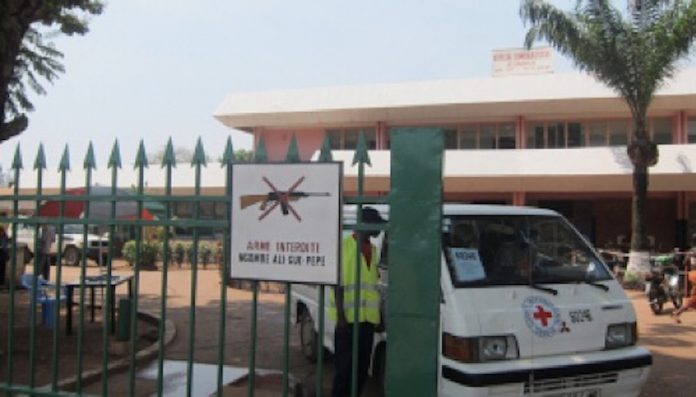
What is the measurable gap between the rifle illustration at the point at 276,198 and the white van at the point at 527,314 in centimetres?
166

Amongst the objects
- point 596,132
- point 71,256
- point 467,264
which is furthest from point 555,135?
point 467,264

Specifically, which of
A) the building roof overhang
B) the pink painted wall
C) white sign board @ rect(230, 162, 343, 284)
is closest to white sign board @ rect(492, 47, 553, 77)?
the building roof overhang

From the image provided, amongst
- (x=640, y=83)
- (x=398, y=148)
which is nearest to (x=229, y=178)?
(x=398, y=148)

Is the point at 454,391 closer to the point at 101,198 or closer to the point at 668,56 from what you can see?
the point at 101,198

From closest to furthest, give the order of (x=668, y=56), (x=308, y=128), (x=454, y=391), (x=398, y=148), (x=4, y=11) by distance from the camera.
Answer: (x=398, y=148), (x=454, y=391), (x=4, y=11), (x=668, y=56), (x=308, y=128)

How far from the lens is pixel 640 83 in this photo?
15969mm

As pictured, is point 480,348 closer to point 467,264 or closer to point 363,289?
point 467,264

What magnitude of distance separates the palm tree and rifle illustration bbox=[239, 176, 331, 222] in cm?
1451

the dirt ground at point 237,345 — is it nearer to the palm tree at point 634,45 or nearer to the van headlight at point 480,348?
the van headlight at point 480,348

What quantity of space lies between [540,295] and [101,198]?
2989mm

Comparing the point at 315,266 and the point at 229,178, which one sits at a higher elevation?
the point at 229,178

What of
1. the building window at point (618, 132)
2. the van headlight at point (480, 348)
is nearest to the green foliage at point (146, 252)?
the building window at point (618, 132)

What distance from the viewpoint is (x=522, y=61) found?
26344mm

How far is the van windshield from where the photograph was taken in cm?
484
